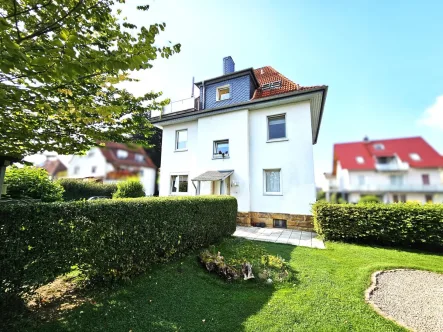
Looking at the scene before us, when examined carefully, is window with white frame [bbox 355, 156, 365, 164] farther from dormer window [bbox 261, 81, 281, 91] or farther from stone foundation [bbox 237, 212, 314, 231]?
stone foundation [bbox 237, 212, 314, 231]

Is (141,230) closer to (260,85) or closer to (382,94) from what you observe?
(260,85)

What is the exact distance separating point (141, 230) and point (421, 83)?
2135 cm

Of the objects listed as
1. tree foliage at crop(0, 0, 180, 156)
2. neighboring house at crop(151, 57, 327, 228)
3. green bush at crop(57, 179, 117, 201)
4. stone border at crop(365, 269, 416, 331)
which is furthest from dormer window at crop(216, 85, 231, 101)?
stone border at crop(365, 269, 416, 331)

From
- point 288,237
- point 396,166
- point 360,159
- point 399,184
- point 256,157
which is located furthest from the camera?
point 360,159

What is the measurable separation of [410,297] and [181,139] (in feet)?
51.6

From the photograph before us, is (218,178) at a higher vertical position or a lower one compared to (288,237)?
higher

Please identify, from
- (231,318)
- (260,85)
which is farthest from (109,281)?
(260,85)

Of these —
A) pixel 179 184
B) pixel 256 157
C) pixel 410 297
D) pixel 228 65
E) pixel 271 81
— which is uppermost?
pixel 228 65

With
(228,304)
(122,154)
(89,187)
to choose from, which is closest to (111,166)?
(122,154)

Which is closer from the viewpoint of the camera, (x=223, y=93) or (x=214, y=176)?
(x=214, y=176)

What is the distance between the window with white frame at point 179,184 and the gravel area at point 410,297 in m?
13.0

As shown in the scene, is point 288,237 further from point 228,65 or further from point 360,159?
point 360,159

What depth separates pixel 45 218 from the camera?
10.8 feet

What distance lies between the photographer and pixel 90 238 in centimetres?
383
